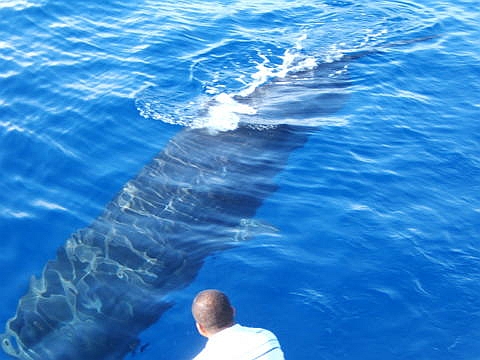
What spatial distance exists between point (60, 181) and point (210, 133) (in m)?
3.34

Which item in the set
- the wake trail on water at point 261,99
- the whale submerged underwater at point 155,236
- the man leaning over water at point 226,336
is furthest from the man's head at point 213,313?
the wake trail on water at point 261,99

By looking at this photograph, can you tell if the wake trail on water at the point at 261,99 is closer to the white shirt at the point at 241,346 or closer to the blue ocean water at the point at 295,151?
the blue ocean water at the point at 295,151

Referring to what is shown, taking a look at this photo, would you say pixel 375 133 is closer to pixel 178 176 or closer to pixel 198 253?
pixel 178 176

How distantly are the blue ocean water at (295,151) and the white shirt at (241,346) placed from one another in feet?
11.9

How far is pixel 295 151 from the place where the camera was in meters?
13.8

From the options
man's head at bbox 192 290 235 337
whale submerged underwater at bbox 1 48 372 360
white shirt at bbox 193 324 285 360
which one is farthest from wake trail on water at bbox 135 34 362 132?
white shirt at bbox 193 324 285 360

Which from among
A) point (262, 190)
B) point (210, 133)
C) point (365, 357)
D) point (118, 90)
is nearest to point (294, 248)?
point (262, 190)

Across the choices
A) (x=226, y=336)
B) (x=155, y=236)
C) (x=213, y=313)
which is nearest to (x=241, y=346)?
(x=226, y=336)

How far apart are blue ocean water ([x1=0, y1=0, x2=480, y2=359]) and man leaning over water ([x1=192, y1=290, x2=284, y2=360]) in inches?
141

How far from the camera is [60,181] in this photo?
495 inches

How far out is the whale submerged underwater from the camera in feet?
29.8

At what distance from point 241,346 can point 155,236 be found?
5.45 meters

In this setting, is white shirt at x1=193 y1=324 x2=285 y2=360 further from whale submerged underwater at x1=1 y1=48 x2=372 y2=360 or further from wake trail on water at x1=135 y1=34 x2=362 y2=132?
wake trail on water at x1=135 y1=34 x2=362 y2=132

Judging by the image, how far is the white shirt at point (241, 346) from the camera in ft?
18.3
